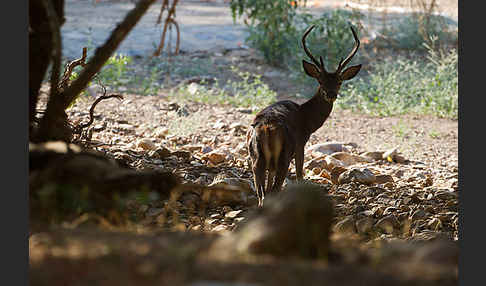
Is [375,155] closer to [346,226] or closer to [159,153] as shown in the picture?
[159,153]

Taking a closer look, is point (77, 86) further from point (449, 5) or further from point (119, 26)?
point (449, 5)

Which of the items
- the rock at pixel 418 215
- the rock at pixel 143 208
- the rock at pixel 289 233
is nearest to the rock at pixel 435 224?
the rock at pixel 418 215

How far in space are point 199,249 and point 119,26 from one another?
5.13 ft

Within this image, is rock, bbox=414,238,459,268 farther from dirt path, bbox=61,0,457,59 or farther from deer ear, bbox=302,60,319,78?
dirt path, bbox=61,0,457,59

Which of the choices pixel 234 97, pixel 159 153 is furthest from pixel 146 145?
pixel 234 97

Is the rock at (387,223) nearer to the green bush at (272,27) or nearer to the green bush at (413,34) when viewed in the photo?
the green bush at (272,27)

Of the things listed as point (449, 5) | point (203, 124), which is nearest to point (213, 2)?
point (449, 5)

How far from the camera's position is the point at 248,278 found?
2.21m

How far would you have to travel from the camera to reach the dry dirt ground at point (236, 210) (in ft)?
7.47

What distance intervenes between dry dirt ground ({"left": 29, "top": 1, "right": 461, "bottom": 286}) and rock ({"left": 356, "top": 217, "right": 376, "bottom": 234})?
0.03 ft

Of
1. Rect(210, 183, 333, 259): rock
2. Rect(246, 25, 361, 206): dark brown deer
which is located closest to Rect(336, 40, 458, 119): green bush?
Rect(246, 25, 361, 206): dark brown deer

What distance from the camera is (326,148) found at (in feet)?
26.3

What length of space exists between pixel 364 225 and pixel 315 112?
6.46 ft

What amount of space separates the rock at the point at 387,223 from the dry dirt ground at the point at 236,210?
0.01 metres
